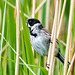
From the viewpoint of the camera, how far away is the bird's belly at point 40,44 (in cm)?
175

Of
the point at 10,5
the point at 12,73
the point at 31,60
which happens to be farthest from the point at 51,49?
the point at 10,5

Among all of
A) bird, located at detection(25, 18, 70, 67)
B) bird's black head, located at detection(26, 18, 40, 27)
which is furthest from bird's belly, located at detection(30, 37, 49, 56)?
bird's black head, located at detection(26, 18, 40, 27)

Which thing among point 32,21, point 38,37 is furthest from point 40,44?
point 32,21

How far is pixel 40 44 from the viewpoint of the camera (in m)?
1.78

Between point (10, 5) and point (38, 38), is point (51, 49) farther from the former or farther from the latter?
point (10, 5)

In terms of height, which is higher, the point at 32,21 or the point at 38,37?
the point at 32,21

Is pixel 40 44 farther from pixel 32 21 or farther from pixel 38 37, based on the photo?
pixel 32 21

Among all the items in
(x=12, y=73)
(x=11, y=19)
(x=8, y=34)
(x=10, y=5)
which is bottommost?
(x=12, y=73)

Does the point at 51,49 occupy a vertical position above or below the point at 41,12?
below

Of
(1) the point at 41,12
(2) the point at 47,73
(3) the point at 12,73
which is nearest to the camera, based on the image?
(2) the point at 47,73

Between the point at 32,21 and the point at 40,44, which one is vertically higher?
the point at 32,21

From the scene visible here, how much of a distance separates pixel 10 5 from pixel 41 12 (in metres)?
0.38

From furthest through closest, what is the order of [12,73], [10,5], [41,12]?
[41,12], [10,5], [12,73]

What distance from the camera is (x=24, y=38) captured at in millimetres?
1418
